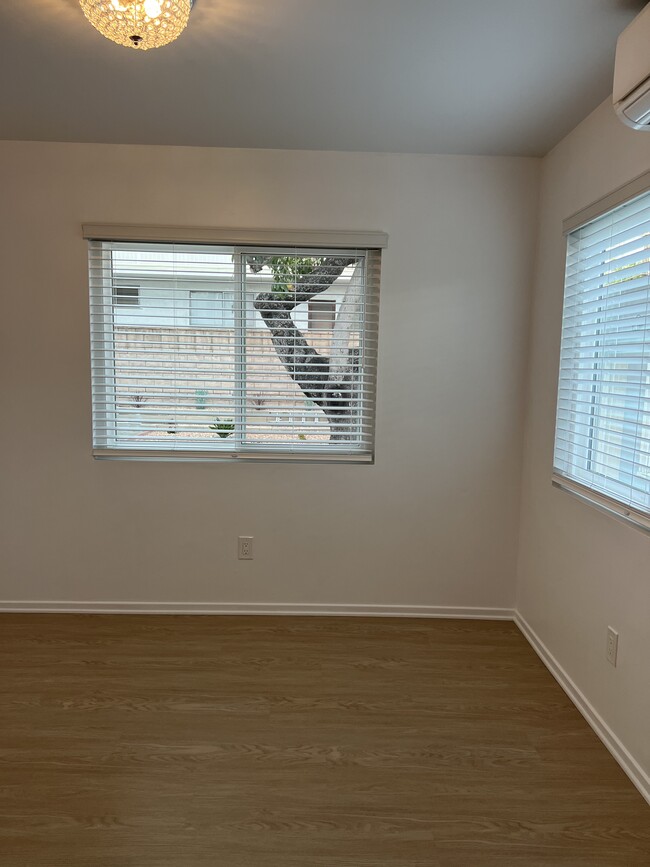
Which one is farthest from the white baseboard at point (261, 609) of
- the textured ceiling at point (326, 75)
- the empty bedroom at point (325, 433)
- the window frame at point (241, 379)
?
the textured ceiling at point (326, 75)

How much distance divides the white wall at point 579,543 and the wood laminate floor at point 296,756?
0.20 m

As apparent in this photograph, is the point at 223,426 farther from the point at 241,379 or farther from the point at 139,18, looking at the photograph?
the point at 139,18

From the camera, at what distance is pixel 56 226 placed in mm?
2930

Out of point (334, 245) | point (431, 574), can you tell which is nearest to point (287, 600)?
point (431, 574)

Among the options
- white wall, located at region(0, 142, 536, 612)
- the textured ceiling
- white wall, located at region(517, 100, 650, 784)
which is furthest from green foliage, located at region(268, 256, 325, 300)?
white wall, located at region(517, 100, 650, 784)

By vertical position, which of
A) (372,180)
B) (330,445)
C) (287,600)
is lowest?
(287,600)

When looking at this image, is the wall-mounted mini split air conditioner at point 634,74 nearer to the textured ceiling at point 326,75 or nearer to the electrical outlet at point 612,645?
the textured ceiling at point 326,75

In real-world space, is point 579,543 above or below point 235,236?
below

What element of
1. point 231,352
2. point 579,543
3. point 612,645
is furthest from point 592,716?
point 231,352

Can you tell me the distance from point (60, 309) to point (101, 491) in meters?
1.00

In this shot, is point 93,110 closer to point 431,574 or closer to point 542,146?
point 542,146

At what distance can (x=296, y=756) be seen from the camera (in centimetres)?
203

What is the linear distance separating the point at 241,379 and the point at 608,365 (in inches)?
70.4

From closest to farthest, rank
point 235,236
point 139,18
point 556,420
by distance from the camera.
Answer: point 139,18 < point 556,420 < point 235,236
